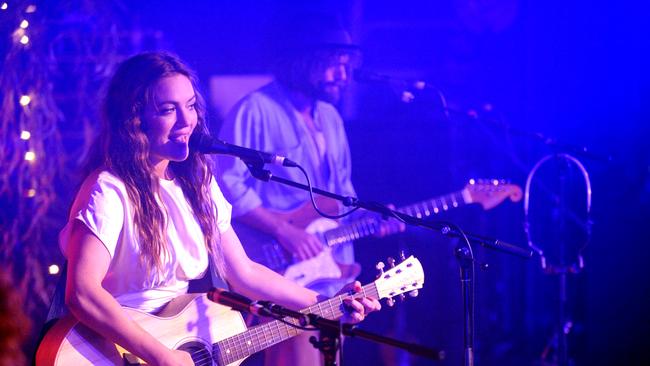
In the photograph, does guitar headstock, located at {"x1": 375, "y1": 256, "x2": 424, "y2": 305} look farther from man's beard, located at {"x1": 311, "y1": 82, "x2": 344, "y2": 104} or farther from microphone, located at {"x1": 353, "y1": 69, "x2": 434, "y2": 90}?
microphone, located at {"x1": 353, "y1": 69, "x2": 434, "y2": 90}

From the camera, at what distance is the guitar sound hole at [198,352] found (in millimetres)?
3166

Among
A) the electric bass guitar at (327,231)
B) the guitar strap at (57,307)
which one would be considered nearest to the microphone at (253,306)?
the guitar strap at (57,307)

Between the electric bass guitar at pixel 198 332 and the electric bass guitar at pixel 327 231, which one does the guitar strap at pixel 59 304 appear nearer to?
the electric bass guitar at pixel 198 332

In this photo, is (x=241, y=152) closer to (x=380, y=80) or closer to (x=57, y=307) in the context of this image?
(x=57, y=307)

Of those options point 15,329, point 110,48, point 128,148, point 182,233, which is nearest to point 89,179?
point 128,148

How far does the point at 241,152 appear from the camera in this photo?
3168 mm

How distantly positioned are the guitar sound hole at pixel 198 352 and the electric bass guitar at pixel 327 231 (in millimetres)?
1144

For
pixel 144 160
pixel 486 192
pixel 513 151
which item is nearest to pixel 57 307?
pixel 144 160

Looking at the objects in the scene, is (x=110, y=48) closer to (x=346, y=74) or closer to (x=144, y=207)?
(x=144, y=207)

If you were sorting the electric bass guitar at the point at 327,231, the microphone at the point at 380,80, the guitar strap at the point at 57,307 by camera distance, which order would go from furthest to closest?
the microphone at the point at 380,80
the electric bass guitar at the point at 327,231
the guitar strap at the point at 57,307

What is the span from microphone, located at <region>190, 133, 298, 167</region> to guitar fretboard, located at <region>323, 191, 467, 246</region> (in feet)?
4.71

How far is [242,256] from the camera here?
12.0 ft

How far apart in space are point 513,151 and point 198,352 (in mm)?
3282

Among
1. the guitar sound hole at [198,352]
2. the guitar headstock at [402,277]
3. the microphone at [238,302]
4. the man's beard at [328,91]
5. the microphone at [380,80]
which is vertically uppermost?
the microphone at [380,80]
